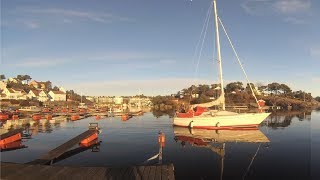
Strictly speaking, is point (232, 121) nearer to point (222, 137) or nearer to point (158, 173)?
point (222, 137)

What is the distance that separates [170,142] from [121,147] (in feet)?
22.7

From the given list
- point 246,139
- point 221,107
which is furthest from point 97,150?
point 221,107

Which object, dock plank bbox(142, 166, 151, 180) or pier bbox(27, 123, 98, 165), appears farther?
pier bbox(27, 123, 98, 165)

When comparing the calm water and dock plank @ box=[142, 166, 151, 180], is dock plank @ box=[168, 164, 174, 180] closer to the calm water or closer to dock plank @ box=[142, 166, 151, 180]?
dock plank @ box=[142, 166, 151, 180]

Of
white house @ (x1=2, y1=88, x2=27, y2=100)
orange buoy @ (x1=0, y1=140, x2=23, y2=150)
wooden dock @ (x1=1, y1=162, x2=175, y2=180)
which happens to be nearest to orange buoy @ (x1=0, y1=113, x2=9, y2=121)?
orange buoy @ (x1=0, y1=140, x2=23, y2=150)

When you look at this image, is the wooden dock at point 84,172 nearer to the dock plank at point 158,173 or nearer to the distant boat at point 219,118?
the dock plank at point 158,173

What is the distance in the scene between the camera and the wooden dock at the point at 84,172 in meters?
18.8

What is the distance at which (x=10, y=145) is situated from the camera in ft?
127

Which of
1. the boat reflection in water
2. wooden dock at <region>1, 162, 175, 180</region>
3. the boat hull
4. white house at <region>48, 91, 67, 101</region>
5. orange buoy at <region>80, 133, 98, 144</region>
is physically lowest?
the boat reflection in water

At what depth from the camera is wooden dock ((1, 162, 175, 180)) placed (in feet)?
61.7

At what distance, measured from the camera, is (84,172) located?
65.0 ft

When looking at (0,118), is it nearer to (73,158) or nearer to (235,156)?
(73,158)

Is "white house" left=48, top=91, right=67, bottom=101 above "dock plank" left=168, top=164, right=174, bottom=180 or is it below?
above

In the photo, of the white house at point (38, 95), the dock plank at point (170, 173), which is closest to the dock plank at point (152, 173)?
the dock plank at point (170, 173)
